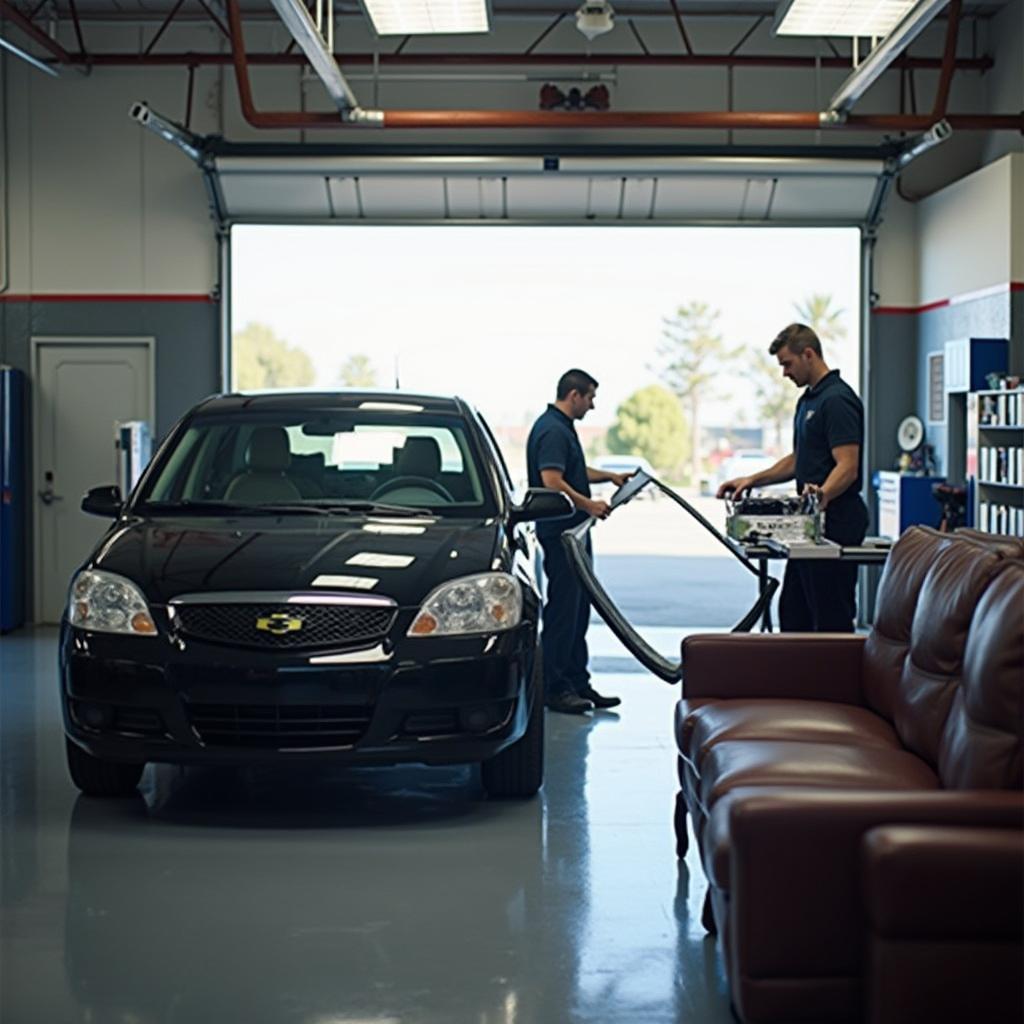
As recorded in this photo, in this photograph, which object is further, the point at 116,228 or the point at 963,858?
the point at 116,228

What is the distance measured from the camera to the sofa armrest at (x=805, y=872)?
2.81 m

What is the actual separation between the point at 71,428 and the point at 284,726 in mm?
6919

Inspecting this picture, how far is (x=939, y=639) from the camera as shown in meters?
3.55

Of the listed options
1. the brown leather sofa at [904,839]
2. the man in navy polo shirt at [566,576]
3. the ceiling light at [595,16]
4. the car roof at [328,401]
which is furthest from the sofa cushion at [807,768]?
the ceiling light at [595,16]

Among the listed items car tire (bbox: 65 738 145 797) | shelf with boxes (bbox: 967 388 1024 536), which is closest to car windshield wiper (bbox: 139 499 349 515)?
car tire (bbox: 65 738 145 797)

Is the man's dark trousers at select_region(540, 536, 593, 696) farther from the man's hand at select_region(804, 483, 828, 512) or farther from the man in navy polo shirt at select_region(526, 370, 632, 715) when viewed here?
the man's hand at select_region(804, 483, 828, 512)

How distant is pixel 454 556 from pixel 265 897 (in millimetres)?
1322

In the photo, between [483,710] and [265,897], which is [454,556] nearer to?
[483,710]

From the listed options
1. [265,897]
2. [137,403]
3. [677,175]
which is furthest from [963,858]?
[137,403]

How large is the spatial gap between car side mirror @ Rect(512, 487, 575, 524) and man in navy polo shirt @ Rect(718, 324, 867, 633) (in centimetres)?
90

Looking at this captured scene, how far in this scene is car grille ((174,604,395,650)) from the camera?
4.73m

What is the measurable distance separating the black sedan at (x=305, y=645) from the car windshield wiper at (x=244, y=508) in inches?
0.6

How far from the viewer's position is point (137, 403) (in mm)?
11125

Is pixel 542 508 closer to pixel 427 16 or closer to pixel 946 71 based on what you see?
pixel 427 16
